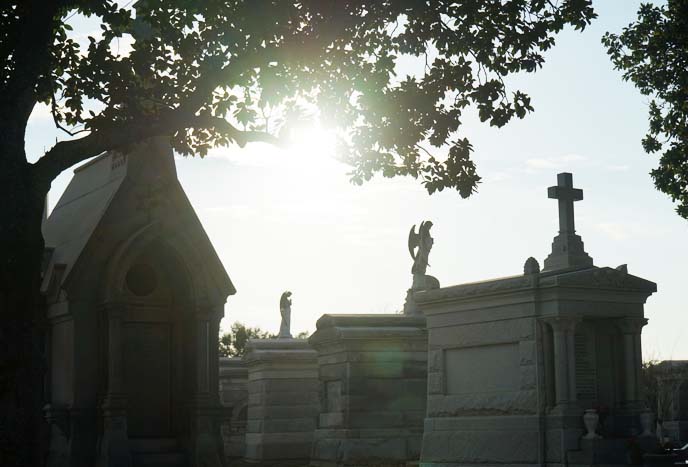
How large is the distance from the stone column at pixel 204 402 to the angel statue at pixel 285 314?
9.31 m

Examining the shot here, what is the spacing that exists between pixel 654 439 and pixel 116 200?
940cm

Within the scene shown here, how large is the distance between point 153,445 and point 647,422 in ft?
26.1

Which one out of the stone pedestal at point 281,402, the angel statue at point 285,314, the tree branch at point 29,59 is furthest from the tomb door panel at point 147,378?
the angel statue at point 285,314

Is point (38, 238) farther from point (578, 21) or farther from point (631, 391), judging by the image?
point (631, 391)

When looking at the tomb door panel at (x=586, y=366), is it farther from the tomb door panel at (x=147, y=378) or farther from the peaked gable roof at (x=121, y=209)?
the tomb door panel at (x=147, y=378)

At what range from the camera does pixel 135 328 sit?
17375 mm

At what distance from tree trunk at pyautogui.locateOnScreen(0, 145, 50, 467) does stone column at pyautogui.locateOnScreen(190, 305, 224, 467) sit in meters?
6.19

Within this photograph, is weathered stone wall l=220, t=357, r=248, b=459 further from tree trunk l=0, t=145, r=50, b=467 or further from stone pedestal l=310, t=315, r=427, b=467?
tree trunk l=0, t=145, r=50, b=467

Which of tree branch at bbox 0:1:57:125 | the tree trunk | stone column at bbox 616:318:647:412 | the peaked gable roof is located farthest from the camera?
stone column at bbox 616:318:647:412

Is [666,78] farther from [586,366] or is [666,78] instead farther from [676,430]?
[676,430]

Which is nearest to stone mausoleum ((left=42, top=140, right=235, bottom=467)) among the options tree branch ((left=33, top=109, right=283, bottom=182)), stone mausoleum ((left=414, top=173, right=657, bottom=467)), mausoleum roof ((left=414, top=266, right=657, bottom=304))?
stone mausoleum ((left=414, top=173, right=657, bottom=467))

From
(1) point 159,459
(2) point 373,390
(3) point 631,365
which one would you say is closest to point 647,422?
(3) point 631,365

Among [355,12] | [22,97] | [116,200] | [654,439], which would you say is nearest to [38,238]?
[22,97]

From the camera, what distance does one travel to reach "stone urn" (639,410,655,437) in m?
17.4
